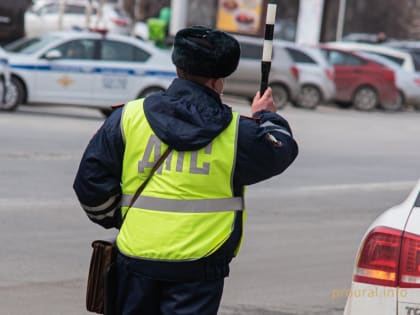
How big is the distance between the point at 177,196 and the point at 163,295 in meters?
0.34

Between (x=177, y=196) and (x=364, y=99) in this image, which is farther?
(x=364, y=99)

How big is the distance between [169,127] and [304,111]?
81.3ft

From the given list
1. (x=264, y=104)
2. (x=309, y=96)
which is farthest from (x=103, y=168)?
(x=309, y=96)

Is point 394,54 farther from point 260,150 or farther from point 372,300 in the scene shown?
point 260,150

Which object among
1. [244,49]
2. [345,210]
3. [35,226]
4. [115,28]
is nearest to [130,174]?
[35,226]

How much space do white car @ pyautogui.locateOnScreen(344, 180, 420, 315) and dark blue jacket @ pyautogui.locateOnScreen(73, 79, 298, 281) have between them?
48 cm

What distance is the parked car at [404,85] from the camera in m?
31.8

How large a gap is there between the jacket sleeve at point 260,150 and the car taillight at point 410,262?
519mm

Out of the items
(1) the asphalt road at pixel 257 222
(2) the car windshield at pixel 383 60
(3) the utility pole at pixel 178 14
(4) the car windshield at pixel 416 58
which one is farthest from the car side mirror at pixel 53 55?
(4) the car windshield at pixel 416 58

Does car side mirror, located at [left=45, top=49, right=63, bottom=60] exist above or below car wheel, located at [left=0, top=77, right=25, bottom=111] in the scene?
above

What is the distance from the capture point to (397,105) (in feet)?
105

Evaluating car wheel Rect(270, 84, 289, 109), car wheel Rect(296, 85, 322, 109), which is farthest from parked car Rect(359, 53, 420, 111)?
car wheel Rect(270, 84, 289, 109)

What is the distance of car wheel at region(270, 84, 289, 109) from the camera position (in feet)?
90.3

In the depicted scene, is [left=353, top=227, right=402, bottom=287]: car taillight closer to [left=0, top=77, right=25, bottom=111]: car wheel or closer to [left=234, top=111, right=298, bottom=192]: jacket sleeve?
[left=234, top=111, right=298, bottom=192]: jacket sleeve
